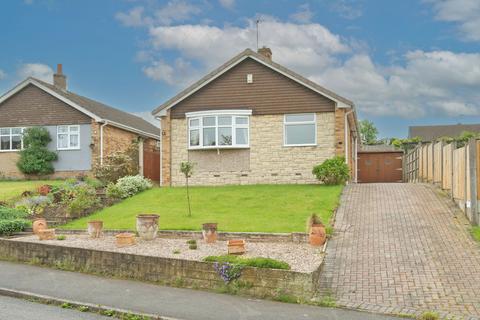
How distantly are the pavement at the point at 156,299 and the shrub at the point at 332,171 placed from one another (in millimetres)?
11981

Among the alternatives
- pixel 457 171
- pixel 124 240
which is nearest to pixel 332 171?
pixel 457 171

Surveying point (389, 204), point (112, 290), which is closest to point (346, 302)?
point (112, 290)

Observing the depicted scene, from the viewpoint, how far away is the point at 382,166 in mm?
31250

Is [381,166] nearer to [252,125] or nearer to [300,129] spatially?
[300,129]

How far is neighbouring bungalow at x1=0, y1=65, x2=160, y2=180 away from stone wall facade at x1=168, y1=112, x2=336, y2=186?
6074 millimetres

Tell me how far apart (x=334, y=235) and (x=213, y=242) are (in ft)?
9.94

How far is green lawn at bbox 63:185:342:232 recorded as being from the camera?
14289 mm

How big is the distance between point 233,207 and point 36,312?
9.56 metres

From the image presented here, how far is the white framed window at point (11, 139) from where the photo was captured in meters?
28.7

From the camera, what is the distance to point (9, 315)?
789cm

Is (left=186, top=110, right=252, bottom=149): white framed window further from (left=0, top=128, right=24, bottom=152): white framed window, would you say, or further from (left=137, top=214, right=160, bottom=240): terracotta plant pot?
(left=0, top=128, right=24, bottom=152): white framed window

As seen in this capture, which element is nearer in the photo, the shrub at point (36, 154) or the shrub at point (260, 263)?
the shrub at point (260, 263)

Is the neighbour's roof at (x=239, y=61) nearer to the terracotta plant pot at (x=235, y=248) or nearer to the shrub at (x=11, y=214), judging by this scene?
the shrub at (x=11, y=214)

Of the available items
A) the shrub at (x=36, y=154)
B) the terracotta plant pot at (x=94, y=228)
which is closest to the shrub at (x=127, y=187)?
the terracotta plant pot at (x=94, y=228)
